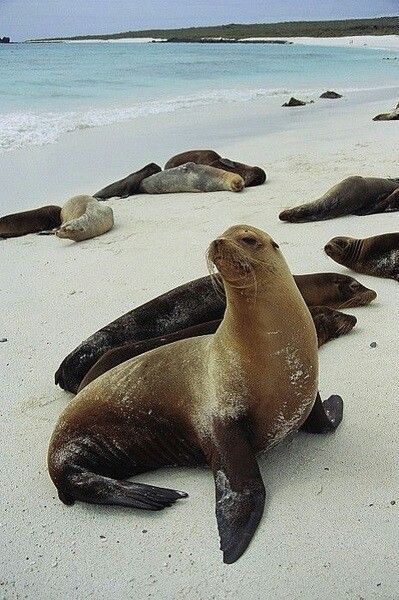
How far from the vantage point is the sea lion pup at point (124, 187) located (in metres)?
8.33

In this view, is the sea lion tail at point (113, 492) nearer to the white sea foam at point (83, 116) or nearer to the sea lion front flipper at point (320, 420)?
the sea lion front flipper at point (320, 420)

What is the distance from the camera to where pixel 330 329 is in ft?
12.9

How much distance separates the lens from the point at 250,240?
2.72 m

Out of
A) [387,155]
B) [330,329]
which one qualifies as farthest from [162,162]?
[330,329]

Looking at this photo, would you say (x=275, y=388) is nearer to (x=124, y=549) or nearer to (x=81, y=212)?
(x=124, y=549)

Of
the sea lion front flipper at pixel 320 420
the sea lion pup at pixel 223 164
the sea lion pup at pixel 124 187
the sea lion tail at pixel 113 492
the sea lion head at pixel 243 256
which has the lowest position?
the sea lion pup at pixel 124 187

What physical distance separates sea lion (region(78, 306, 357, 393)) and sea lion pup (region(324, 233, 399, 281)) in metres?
1.06

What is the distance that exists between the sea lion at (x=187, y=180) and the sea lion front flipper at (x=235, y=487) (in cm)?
599

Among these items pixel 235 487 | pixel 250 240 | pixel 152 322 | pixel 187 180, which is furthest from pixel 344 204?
pixel 235 487

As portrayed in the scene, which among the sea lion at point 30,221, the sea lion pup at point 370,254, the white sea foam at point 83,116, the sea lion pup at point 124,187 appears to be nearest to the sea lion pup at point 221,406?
the sea lion pup at point 370,254

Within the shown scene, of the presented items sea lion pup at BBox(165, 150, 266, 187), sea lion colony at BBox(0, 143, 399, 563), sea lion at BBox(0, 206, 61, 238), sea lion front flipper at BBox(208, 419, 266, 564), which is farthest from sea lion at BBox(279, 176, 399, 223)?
sea lion front flipper at BBox(208, 419, 266, 564)

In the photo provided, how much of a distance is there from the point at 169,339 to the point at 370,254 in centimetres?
204

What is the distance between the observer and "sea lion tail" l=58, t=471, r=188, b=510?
264 centimetres

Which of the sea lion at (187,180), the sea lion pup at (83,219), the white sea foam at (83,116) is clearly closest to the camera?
the sea lion pup at (83,219)
